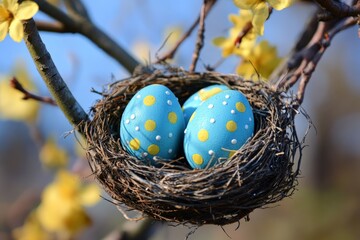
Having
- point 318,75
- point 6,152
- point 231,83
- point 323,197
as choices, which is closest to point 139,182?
point 231,83

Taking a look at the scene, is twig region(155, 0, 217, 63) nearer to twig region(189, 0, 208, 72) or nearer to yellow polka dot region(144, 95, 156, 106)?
twig region(189, 0, 208, 72)

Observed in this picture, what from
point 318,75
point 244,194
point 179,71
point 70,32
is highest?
point 70,32

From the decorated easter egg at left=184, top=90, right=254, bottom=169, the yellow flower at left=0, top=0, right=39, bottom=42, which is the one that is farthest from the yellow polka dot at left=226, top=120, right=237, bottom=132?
the yellow flower at left=0, top=0, right=39, bottom=42

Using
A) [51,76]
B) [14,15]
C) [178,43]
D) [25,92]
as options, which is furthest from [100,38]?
[14,15]

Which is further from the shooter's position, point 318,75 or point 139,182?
point 318,75

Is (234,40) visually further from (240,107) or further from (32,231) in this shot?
(32,231)

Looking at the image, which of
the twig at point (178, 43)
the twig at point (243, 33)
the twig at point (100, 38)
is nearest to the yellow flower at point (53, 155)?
→ the twig at point (100, 38)

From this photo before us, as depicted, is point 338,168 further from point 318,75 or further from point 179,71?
point 179,71
